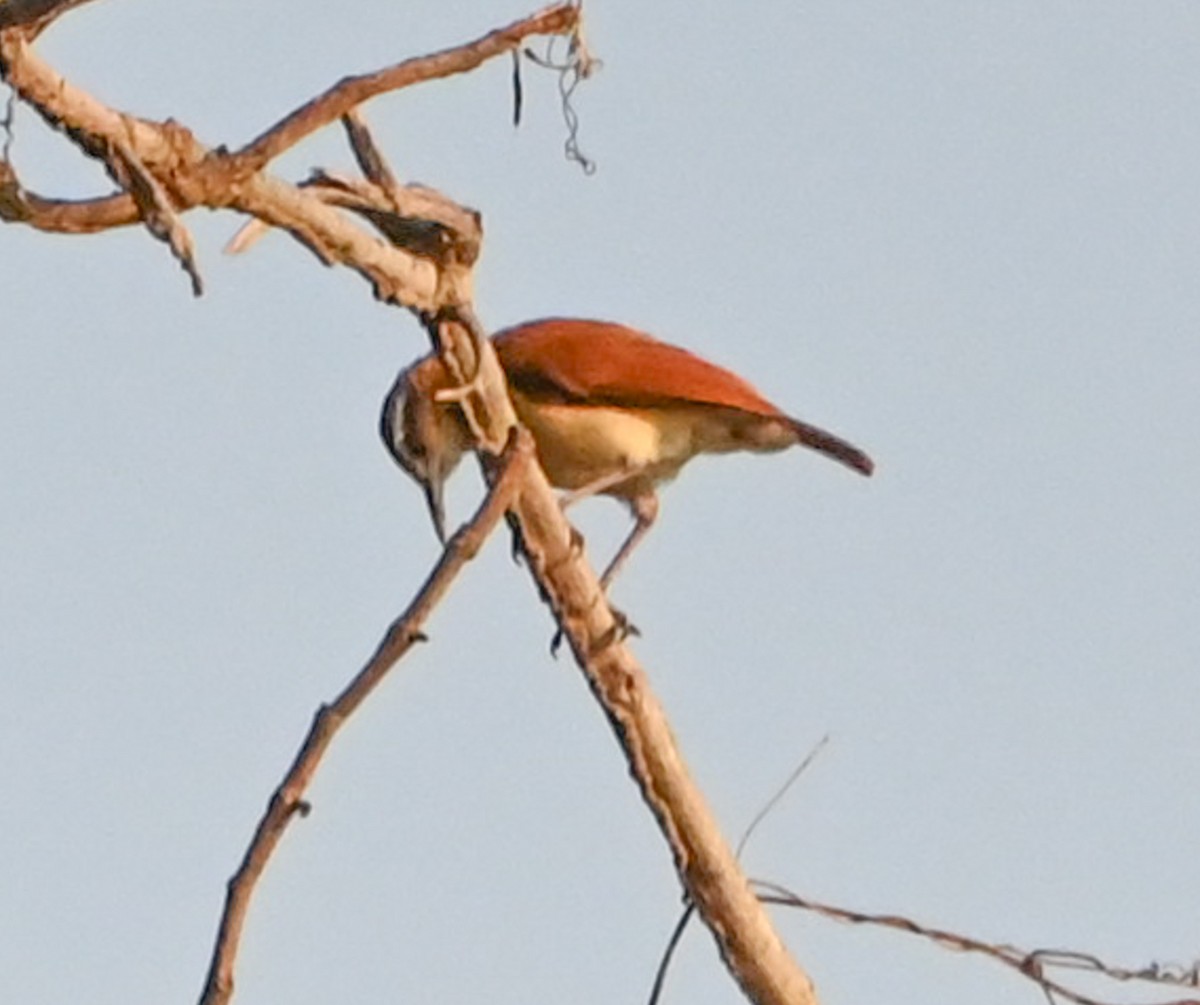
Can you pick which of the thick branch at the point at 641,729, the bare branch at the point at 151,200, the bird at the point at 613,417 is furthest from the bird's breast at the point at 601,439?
the bare branch at the point at 151,200

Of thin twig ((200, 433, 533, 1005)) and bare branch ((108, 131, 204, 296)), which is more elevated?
bare branch ((108, 131, 204, 296))

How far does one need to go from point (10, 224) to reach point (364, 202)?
555 millimetres

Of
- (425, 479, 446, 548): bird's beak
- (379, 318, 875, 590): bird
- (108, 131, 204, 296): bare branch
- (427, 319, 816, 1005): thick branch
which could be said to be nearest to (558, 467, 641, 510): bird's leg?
(379, 318, 875, 590): bird

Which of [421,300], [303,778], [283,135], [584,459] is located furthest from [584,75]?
[584,459]

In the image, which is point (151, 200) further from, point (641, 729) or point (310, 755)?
point (641, 729)

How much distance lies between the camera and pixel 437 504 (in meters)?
8.84

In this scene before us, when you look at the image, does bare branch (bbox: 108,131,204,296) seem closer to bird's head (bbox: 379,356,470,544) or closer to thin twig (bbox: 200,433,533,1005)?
thin twig (bbox: 200,433,533,1005)

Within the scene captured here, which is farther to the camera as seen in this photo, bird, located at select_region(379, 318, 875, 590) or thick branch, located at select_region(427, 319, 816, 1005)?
bird, located at select_region(379, 318, 875, 590)

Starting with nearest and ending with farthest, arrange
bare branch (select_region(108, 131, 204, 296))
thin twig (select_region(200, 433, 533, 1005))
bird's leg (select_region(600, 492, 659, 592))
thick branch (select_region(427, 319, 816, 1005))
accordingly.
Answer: thin twig (select_region(200, 433, 533, 1005)) < bare branch (select_region(108, 131, 204, 296)) < thick branch (select_region(427, 319, 816, 1005)) < bird's leg (select_region(600, 492, 659, 592))

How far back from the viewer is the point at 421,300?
175 inches

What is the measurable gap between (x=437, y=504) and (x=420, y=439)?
1.12 feet

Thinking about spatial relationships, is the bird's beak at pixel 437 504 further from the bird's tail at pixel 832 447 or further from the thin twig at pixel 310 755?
the thin twig at pixel 310 755

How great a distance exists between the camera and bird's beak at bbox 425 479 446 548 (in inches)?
342

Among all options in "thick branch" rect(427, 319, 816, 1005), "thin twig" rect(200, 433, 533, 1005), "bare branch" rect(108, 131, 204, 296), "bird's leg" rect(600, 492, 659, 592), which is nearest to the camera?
"thin twig" rect(200, 433, 533, 1005)
